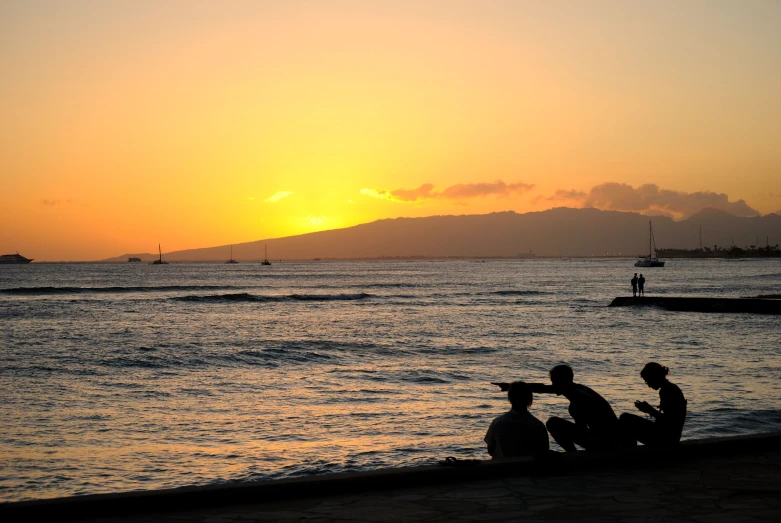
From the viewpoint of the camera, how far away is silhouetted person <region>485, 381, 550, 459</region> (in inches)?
313

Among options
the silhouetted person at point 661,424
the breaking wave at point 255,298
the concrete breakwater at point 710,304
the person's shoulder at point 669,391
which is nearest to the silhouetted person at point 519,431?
the silhouetted person at point 661,424

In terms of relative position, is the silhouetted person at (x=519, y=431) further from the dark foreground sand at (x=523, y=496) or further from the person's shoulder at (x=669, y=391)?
the person's shoulder at (x=669, y=391)

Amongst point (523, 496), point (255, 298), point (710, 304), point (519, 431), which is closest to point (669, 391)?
point (519, 431)

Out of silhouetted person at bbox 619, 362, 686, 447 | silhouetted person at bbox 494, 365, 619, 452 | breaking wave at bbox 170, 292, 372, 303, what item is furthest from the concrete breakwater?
silhouetted person at bbox 494, 365, 619, 452

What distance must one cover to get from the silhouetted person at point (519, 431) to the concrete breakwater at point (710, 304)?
3864 centimetres

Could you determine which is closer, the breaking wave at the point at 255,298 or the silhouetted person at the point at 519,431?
the silhouetted person at the point at 519,431

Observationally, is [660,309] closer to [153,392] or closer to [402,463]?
[153,392]

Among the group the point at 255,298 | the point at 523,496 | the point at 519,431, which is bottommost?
the point at 255,298

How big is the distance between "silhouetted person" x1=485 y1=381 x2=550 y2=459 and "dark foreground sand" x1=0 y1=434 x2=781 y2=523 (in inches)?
14.8

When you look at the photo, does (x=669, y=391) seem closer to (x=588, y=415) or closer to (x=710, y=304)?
(x=588, y=415)

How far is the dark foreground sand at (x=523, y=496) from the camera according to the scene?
621cm

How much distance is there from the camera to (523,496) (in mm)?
6742

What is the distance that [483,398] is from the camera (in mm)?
16562

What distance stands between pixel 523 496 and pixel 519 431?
4.15 ft
